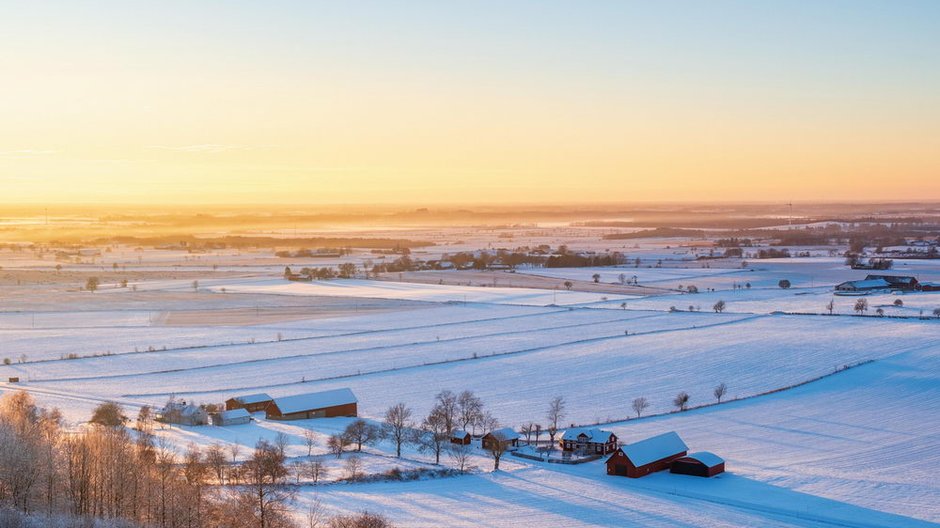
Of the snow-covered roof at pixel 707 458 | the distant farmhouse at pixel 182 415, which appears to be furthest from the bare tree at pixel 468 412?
the distant farmhouse at pixel 182 415

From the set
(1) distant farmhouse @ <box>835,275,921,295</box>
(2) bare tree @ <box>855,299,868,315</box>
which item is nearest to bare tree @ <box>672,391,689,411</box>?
(2) bare tree @ <box>855,299,868,315</box>

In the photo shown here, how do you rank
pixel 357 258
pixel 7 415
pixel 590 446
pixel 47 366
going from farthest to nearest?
pixel 357 258
pixel 47 366
pixel 590 446
pixel 7 415

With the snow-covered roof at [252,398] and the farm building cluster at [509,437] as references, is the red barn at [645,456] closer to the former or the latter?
the farm building cluster at [509,437]

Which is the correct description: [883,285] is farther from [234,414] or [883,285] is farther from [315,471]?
[315,471]

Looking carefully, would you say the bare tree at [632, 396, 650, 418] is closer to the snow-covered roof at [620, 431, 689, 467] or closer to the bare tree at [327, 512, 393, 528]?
the snow-covered roof at [620, 431, 689, 467]

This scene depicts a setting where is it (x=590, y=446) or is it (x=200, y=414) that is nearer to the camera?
(x=590, y=446)

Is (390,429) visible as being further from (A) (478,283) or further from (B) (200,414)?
(A) (478,283)

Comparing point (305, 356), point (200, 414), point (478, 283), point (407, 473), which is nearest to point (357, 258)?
point (478, 283)
